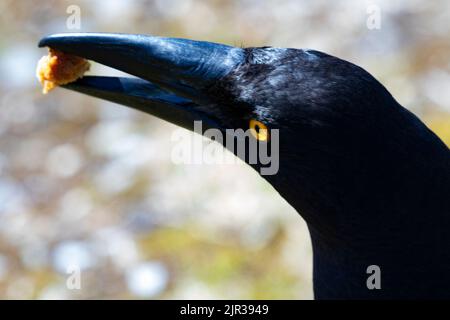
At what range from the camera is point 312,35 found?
7.03 metres

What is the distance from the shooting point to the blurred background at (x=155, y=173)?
18.4ft

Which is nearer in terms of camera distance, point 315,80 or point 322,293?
point 315,80

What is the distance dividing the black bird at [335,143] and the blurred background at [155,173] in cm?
161

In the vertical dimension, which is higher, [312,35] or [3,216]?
[312,35]

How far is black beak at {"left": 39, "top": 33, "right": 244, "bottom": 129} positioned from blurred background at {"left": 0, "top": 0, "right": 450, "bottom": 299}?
1519 millimetres

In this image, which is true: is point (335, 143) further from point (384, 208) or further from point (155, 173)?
point (155, 173)

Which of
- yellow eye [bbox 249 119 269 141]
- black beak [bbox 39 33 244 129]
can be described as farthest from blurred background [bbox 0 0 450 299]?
yellow eye [bbox 249 119 269 141]

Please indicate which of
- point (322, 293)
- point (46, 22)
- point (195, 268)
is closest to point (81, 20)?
point (46, 22)

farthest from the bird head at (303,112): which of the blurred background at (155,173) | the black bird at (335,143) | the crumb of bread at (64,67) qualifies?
the blurred background at (155,173)

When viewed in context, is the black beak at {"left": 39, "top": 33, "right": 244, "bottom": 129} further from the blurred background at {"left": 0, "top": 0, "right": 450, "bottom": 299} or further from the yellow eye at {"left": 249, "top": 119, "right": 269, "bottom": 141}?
the blurred background at {"left": 0, "top": 0, "right": 450, "bottom": 299}

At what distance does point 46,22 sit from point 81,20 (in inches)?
10.9

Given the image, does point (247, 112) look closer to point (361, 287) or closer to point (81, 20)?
point (361, 287)

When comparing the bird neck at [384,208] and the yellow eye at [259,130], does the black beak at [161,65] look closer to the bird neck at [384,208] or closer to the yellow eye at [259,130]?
the yellow eye at [259,130]
